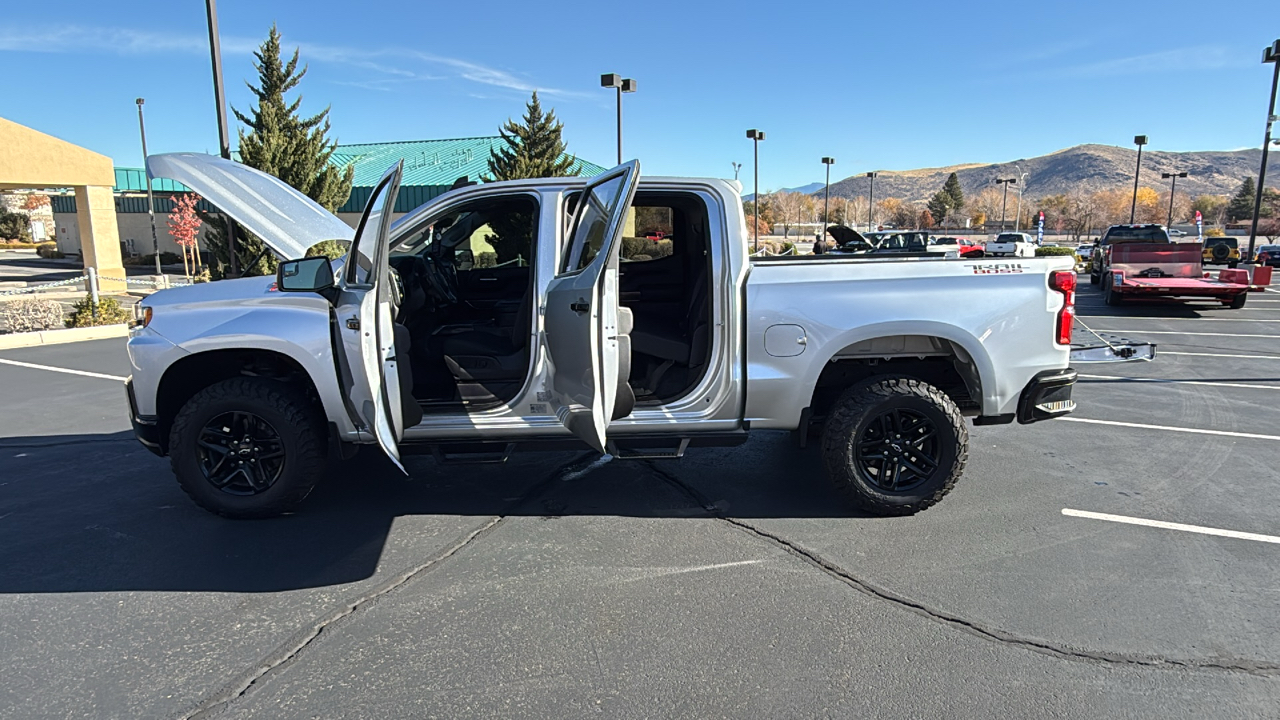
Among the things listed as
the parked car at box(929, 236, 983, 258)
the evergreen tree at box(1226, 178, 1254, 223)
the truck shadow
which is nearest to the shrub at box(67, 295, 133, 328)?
the truck shadow

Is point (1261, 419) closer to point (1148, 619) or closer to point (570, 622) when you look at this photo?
point (1148, 619)

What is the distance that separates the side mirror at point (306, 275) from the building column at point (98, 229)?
79.8 ft

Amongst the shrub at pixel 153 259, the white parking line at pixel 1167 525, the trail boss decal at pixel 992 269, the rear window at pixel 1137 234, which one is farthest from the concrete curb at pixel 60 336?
the shrub at pixel 153 259

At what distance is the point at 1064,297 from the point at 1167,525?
143 centimetres

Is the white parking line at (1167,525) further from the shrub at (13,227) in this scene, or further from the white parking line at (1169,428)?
the shrub at (13,227)

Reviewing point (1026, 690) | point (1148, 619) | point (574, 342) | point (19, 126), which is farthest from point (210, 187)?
point (19, 126)

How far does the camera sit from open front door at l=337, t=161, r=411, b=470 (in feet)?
12.7

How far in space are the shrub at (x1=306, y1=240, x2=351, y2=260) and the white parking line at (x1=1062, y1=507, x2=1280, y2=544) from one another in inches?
187

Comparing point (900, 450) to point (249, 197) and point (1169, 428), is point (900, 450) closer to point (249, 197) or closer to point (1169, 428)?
point (1169, 428)

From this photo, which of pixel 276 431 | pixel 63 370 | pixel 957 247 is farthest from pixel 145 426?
pixel 957 247

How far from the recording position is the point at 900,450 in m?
4.48

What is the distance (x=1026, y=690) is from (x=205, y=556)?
3.91 metres

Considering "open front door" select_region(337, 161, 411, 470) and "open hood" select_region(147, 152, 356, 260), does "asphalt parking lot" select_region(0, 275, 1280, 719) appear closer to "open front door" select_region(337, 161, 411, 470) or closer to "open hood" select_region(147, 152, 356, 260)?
"open front door" select_region(337, 161, 411, 470)

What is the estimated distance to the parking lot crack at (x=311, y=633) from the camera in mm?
2812
